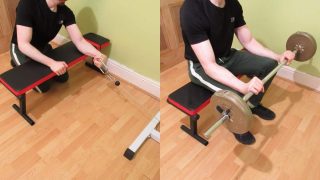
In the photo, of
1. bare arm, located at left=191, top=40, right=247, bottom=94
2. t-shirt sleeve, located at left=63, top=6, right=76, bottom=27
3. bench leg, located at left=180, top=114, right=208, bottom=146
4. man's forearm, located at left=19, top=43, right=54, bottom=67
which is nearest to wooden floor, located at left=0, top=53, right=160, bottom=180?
bench leg, located at left=180, top=114, right=208, bottom=146

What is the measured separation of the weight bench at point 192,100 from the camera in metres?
1.33

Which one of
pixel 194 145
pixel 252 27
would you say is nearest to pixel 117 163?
pixel 194 145

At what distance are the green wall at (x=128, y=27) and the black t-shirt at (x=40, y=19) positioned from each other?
22 cm

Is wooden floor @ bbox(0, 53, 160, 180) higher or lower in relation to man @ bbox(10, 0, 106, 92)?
lower

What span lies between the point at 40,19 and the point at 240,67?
1261 mm

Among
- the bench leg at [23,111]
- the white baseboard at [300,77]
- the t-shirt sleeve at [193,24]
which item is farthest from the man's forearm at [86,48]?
the white baseboard at [300,77]

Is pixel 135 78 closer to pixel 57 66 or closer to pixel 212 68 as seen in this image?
pixel 57 66

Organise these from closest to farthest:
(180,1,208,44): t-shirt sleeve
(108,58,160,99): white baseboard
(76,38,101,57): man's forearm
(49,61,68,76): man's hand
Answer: (180,1,208,44): t-shirt sleeve
(49,61,68,76): man's hand
(76,38,101,57): man's forearm
(108,58,160,99): white baseboard

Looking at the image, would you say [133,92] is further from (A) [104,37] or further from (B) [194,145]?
(B) [194,145]

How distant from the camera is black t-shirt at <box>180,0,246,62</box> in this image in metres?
1.24

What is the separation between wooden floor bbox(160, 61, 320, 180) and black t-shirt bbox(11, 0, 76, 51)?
91 centimetres

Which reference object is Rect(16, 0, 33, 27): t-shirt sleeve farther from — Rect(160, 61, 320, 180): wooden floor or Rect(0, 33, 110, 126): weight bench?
Rect(160, 61, 320, 180): wooden floor

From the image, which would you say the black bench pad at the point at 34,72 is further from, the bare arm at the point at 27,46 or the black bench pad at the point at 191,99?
the black bench pad at the point at 191,99

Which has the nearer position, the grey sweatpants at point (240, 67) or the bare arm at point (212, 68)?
the bare arm at point (212, 68)
